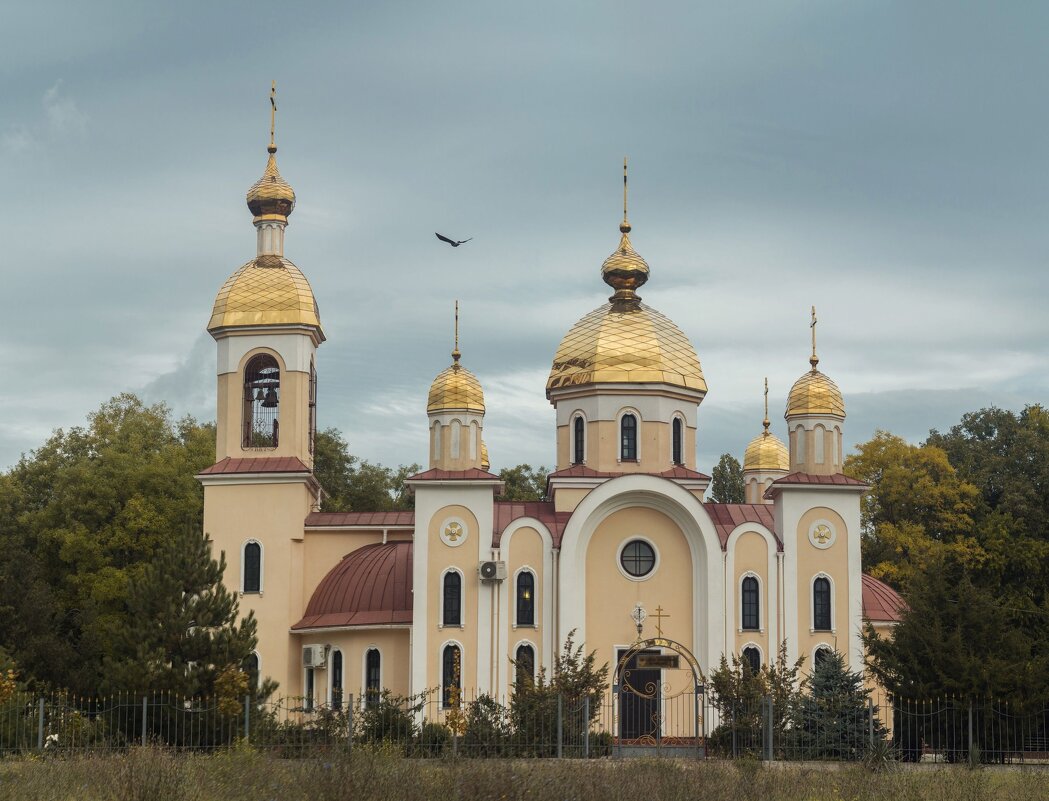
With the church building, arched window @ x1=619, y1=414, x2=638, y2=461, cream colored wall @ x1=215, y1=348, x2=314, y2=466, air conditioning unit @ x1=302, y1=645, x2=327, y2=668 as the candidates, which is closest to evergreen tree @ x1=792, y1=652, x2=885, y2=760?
the church building

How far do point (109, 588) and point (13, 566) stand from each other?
5.28 metres

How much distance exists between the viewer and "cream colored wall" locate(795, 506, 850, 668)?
32.4 meters

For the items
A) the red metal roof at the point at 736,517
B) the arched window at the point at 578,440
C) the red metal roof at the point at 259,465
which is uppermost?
the arched window at the point at 578,440

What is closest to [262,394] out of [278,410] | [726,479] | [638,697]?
[278,410]

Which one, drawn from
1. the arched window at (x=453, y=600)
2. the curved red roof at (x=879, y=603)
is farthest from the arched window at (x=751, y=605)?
the arched window at (x=453, y=600)

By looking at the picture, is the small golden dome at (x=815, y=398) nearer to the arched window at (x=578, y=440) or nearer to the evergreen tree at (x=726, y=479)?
the arched window at (x=578, y=440)

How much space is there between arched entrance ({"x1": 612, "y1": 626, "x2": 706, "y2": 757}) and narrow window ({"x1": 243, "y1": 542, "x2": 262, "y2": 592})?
25.5 ft

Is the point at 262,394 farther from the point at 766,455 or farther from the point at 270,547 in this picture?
the point at 766,455

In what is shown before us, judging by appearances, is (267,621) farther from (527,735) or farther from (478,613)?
(527,735)

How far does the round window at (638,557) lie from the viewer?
33.2 m

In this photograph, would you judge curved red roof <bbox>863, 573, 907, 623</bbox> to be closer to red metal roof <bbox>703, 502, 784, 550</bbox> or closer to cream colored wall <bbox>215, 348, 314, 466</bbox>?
red metal roof <bbox>703, 502, 784, 550</bbox>

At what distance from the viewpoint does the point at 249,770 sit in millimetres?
18328

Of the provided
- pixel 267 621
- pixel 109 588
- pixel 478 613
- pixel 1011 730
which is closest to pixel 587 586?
pixel 478 613

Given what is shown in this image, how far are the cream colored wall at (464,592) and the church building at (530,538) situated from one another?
40 millimetres
